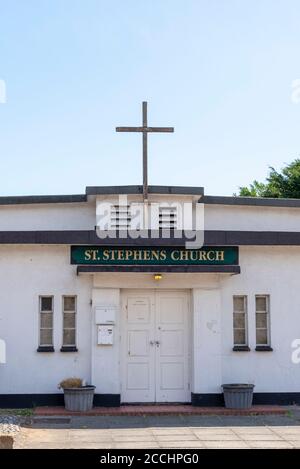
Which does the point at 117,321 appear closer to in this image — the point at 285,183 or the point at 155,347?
the point at 155,347

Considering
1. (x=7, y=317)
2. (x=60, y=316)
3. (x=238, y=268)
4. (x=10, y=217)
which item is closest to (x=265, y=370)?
(x=238, y=268)

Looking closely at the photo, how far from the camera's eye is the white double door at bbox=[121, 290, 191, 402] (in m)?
14.8

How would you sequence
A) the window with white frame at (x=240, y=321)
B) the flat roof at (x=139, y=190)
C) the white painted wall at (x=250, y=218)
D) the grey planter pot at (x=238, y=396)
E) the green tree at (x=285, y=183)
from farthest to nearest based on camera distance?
1. the green tree at (x=285, y=183)
2. the white painted wall at (x=250, y=218)
3. the flat roof at (x=139, y=190)
4. the window with white frame at (x=240, y=321)
5. the grey planter pot at (x=238, y=396)

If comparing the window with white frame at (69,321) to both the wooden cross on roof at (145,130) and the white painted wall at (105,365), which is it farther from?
the wooden cross on roof at (145,130)

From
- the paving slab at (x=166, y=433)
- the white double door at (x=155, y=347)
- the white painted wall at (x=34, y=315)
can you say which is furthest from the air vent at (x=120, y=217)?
the paving slab at (x=166, y=433)

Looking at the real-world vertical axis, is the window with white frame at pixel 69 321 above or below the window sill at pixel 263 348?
above

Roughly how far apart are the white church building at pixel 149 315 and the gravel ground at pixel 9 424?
108cm

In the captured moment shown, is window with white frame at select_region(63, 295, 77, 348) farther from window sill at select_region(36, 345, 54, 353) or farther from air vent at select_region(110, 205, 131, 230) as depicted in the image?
air vent at select_region(110, 205, 131, 230)

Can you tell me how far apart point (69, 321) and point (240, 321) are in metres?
3.58

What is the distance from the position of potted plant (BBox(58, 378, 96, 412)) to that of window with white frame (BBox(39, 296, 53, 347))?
1.01m

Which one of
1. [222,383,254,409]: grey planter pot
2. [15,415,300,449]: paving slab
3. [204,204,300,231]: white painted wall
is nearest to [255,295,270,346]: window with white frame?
[222,383,254,409]: grey planter pot

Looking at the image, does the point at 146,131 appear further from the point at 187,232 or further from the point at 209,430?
the point at 209,430

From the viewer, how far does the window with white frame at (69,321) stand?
14.6 meters
